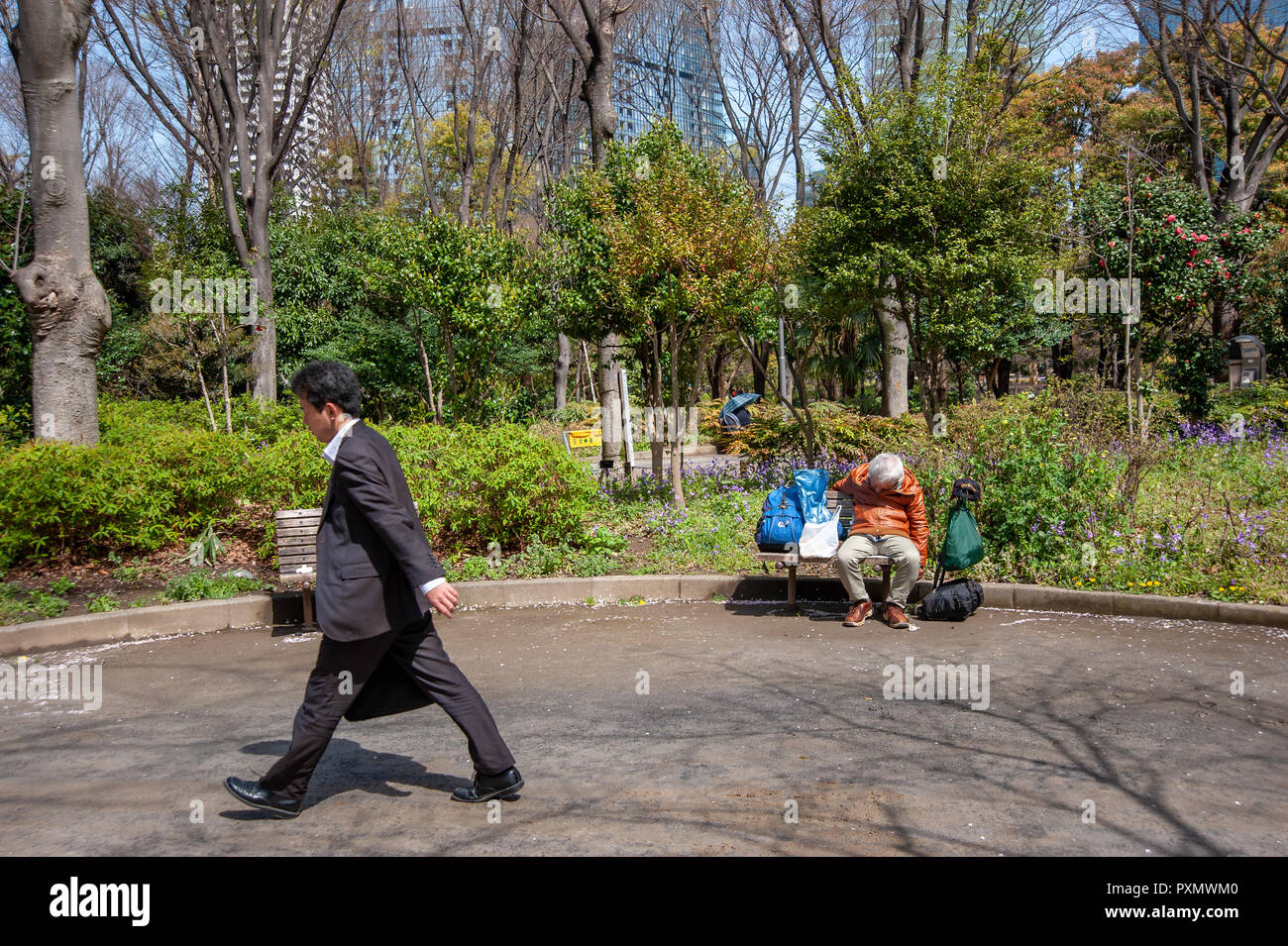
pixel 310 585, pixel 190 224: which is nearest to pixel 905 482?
pixel 310 585

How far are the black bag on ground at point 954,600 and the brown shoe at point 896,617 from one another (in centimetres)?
26

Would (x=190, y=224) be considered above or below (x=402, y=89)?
below

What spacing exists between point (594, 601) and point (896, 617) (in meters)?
2.66

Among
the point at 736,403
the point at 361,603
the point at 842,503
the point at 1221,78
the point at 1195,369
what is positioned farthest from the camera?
the point at 736,403

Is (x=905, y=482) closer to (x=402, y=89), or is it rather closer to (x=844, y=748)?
(x=844, y=748)

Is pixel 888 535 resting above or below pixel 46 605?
above

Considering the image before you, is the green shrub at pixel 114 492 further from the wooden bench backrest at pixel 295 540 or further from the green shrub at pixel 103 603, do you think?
the wooden bench backrest at pixel 295 540

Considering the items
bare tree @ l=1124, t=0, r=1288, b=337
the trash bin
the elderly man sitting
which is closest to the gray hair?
the elderly man sitting

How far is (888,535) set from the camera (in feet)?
25.2

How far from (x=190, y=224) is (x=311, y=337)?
375cm

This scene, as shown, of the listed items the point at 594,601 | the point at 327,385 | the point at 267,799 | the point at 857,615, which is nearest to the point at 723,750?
the point at 267,799

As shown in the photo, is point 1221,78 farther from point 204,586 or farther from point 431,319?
point 204,586

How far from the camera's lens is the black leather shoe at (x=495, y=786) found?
164 inches

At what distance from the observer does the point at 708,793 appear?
429 centimetres
